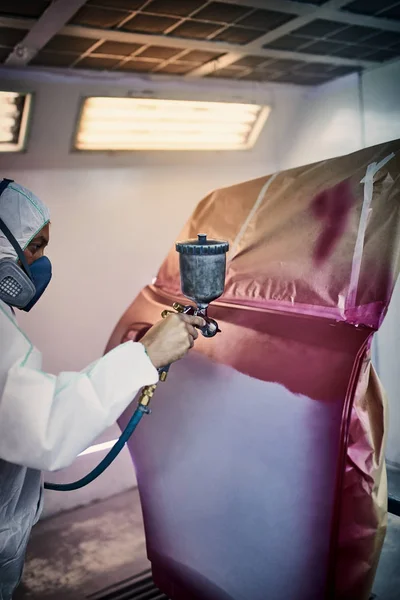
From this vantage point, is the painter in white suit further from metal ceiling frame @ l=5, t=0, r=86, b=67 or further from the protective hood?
metal ceiling frame @ l=5, t=0, r=86, b=67

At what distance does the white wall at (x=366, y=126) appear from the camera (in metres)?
3.14

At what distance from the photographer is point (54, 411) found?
1.53 m

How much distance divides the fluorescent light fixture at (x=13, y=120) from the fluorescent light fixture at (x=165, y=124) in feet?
1.07

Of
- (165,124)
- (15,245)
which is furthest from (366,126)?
(15,245)

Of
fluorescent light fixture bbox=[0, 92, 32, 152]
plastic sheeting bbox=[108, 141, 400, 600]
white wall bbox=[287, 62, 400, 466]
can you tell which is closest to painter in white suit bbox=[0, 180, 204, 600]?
plastic sheeting bbox=[108, 141, 400, 600]

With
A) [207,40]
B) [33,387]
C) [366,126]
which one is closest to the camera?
[33,387]

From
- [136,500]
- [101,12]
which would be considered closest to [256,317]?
[101,12]

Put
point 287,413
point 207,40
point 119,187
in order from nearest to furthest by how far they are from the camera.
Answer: point 287,413 < point 207,40 < point 119,187

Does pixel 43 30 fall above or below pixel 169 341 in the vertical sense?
above

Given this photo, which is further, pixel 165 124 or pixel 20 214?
pixel 165 124

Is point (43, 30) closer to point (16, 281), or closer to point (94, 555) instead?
point (16, 281)

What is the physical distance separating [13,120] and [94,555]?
2481mm

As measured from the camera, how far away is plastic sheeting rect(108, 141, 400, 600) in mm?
1541

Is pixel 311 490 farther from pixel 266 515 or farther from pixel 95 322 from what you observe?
pixel 95 322
